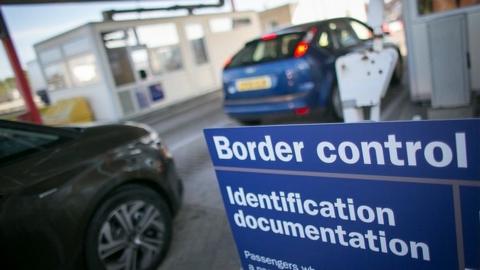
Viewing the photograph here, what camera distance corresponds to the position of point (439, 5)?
4.99 m

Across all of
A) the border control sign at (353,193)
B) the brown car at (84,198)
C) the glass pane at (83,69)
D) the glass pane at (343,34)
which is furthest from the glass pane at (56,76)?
the border control sign at (353,193)

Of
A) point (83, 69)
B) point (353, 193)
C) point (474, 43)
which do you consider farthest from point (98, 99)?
point (353, 193)

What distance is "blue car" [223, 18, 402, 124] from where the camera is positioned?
4770mm

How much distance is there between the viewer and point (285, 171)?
1378 millimetres

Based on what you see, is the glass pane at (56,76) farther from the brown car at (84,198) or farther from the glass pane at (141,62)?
the brown car at (84,198)

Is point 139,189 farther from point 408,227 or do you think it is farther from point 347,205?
point 408,227

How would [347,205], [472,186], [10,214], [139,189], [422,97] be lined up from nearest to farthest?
1. [472,186]
2. [347,205]
3. [10,214]
4. [139,189]
5. [422,97]

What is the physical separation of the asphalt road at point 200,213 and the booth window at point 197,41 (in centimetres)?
674

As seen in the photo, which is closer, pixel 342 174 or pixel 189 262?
pixel 342 174

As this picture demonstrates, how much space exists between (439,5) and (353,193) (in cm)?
483

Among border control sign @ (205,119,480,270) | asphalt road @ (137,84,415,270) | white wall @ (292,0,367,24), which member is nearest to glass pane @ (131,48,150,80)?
asphalt road @ (137,84,415,270)

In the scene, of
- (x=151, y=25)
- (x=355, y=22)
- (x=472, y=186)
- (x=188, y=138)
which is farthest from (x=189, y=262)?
(x=151, y=25)

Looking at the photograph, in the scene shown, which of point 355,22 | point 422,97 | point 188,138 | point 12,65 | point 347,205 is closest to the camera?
point 347,205

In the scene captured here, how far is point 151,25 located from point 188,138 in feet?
21.4
